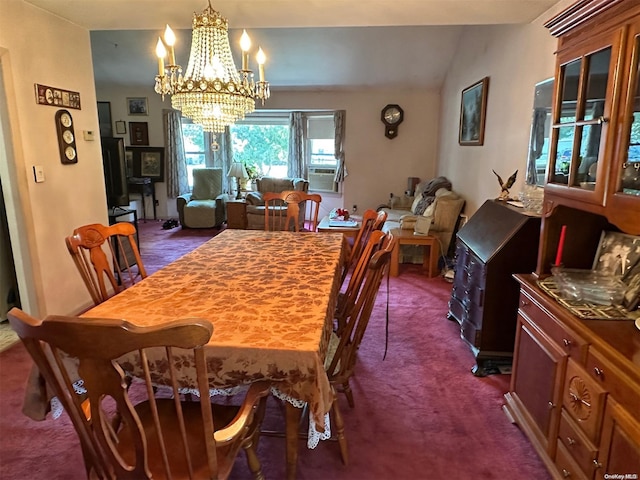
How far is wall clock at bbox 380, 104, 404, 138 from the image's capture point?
6863mm

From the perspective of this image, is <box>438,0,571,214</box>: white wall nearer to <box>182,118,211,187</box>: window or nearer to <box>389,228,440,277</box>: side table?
<box>389,228,440,277</box>: side table

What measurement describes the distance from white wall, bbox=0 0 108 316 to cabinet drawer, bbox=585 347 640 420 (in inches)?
133

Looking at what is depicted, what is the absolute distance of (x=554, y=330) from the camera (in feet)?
5.56

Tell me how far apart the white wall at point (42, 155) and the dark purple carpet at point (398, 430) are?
0.58m

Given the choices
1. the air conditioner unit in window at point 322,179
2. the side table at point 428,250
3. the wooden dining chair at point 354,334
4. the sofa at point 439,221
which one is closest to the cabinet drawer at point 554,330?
the wooden dining chair at point 354,334

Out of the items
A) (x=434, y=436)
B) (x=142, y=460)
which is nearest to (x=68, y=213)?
(x=142, y=460)

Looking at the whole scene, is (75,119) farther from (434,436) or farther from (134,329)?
(434,436)

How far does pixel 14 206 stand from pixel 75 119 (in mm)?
892

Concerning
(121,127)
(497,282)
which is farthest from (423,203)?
(121,127)

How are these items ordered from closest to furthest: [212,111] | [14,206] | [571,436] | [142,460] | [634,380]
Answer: [142,460] → [634,380] → [571,436] → [212,111] → [14,206]

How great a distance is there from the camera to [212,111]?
Result: 2385mm

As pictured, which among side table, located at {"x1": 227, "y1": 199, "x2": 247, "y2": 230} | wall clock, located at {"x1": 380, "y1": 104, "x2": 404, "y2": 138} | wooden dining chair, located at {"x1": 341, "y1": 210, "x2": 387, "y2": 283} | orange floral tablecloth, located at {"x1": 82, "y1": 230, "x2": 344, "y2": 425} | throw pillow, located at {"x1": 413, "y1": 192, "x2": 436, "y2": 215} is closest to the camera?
orange floral tablecloth, located at {"x1": 82, "y1": 230, "x2": 344, "y2": 425}

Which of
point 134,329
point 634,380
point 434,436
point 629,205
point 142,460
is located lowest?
point 434,436

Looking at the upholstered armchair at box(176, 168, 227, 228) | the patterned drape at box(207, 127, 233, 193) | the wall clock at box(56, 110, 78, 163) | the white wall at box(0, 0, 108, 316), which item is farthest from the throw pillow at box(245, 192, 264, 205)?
the wall clock at box(56, 110, 78, 163)
